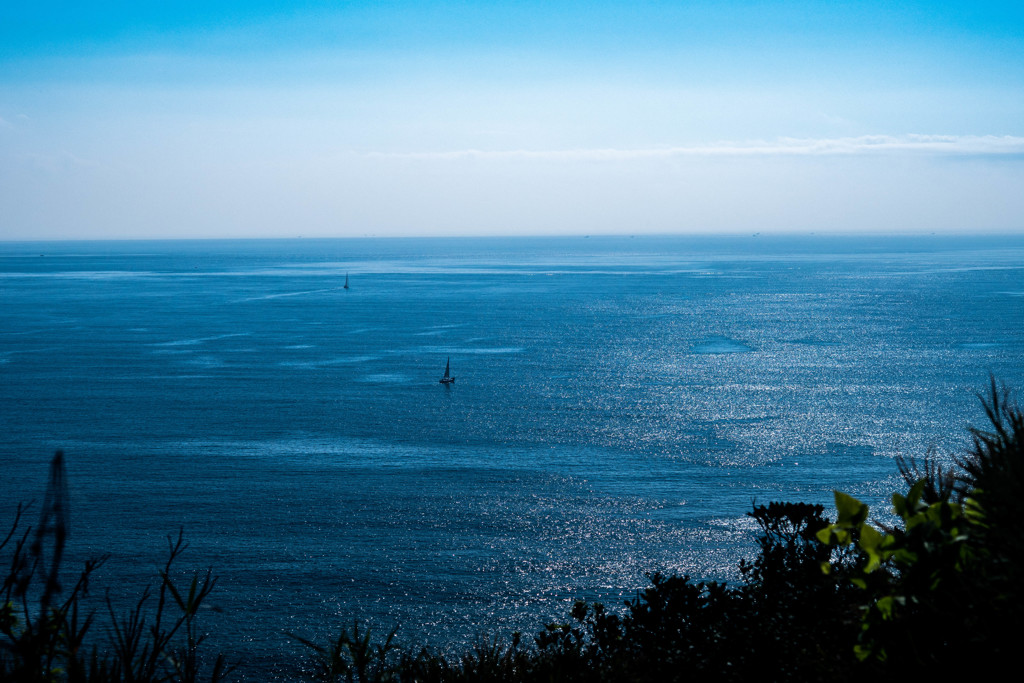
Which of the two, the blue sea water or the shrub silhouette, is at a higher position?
the shrub silhouette

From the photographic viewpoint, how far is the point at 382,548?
42344mm

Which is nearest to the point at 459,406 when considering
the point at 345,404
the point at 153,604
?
the point at 345,404

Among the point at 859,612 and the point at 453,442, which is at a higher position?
the point at 859,612

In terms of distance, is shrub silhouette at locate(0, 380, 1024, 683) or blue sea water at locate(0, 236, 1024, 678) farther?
blue sea water at locate(0, 236, 1024, 678)

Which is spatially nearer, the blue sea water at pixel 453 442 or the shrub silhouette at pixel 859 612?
the shrub silhouette at pixel 859 612

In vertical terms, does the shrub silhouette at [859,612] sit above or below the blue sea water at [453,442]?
above

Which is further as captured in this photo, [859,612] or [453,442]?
[453,442]

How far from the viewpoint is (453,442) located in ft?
198

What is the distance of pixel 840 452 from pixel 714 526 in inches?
672

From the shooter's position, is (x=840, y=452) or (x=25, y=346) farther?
(x=25, y=346)

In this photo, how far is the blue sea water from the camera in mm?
39125

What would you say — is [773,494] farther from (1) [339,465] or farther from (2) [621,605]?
(1) [339,465]

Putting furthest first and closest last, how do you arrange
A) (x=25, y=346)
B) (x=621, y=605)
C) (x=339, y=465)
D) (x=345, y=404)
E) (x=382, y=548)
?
(x=25, y=346)
(x=345, y=404)
(x=339, y=465)
(x=382, y=548)
(x=621, y=605)

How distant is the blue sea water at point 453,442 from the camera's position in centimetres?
3912
